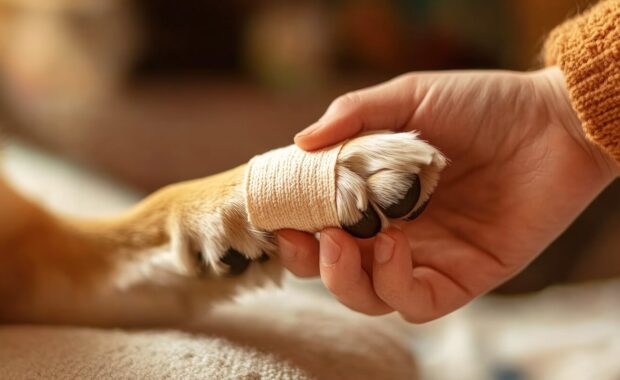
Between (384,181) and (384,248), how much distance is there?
0.30ft

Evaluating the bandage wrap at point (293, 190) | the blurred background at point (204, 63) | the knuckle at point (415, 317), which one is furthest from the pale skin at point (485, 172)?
the blurred background at point (204, 63)

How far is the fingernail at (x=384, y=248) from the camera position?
735 mm

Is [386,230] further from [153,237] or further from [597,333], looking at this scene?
[597,333]

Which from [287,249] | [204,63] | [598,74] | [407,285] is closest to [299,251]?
[287,249]

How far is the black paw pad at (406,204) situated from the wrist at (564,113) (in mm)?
298

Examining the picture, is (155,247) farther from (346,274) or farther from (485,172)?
(485,172)

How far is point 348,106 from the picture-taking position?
2.63 feet

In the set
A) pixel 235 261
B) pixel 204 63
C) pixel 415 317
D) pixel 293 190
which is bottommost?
pixel 204 63

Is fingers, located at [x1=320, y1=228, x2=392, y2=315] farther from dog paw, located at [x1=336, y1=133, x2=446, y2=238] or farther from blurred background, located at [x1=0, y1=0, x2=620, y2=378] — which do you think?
blurred background, located at [x1=0, y1=0, x2=620, y2=378]

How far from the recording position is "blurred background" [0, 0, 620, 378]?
2533 millimetres

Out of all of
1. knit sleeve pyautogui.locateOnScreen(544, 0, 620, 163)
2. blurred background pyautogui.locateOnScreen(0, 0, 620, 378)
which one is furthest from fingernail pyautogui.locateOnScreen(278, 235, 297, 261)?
blurred background pyautogui.locateOnScreen(0, 0, 620, 378)

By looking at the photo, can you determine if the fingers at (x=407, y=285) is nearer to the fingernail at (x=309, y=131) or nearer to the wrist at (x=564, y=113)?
the fingernail at (x=309, y=131)

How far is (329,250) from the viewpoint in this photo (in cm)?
74

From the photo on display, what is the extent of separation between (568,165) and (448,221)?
0.16 metres
